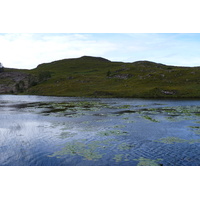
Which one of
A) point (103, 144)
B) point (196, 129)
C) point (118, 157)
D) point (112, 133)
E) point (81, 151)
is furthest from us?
point (196, 129)

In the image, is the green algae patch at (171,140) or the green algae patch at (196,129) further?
the green algae patch at (196,129)

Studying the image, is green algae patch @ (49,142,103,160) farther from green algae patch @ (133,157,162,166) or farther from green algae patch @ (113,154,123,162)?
green algae patch @ (133,157,162,166)

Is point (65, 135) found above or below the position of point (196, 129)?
below

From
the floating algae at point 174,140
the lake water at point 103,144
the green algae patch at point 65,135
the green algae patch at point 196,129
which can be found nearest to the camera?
the lake water at point 103,144

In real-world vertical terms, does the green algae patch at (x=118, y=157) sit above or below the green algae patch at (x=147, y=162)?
below

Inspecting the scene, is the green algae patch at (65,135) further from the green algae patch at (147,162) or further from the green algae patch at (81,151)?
the green algae patch at (147,162)

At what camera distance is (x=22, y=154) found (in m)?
24.9

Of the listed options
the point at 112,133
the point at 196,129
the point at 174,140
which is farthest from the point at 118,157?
the point at 196,129

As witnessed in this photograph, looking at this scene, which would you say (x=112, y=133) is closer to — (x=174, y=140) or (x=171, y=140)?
(x=171, y=140)

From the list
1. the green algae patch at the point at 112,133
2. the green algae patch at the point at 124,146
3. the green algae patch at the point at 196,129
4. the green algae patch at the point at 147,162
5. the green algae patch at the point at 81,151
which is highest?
the green algae patch at the point at 196,129

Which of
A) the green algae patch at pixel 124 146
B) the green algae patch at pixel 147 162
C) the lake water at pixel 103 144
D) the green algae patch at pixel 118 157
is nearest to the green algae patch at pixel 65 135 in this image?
the lake water at pixel 103 144

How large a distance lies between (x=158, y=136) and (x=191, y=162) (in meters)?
10.5

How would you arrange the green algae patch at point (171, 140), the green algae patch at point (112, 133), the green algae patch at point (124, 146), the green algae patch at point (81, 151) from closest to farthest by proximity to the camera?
1. the green algae patch at point (81, 151)
2. the green algae patch at point (124, 146)
3. the green algae patch at point (171, 140)
4. the green algae patch at point (112, 133)

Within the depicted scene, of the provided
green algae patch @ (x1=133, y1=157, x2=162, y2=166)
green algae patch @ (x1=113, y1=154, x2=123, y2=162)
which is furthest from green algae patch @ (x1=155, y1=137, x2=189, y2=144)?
green algae patch @ (x1=113, y1=154, x2=123, y2=162)
